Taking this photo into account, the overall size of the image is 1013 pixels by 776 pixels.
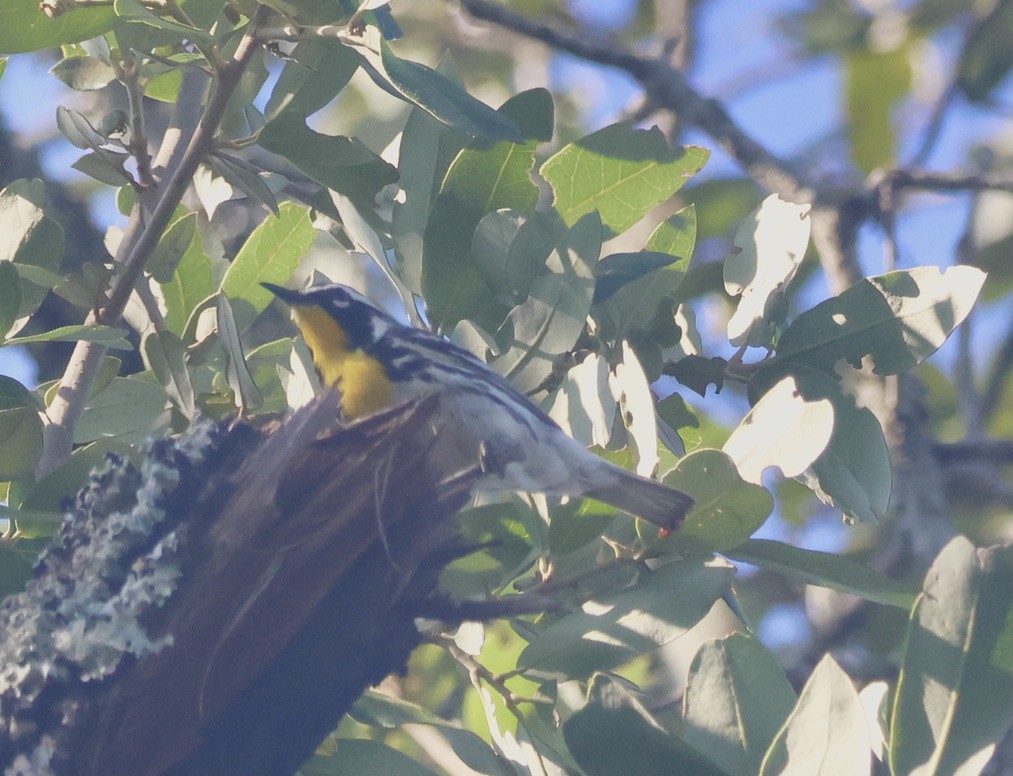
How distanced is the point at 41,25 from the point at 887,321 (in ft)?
4.36

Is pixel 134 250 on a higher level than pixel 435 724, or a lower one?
higher

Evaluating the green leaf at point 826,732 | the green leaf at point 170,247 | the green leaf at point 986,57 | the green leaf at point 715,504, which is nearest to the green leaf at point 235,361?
the green leaf at point 170,247

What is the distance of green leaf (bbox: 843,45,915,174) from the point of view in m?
5.50

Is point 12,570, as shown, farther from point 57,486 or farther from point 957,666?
point 957,666

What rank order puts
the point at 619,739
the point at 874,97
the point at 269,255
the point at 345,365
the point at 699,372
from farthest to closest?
the point at 874,97 < the point at 345,365 < the point at 269,255 < the point at 699,372 < the point at 619,739

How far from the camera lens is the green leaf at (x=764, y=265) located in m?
1.97

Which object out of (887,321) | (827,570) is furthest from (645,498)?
(887,321)

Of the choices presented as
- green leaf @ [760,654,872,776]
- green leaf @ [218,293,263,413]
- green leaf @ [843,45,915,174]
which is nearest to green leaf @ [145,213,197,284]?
green leaf @ [218,293,263,413]

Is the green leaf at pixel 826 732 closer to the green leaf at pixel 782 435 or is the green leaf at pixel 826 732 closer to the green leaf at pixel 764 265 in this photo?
the green leaf at pixel 782 435

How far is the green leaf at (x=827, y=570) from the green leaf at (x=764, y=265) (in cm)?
40

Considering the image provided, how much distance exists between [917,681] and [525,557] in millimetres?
590

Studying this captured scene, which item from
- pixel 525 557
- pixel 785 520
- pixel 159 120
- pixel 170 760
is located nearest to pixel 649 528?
pixel 525 557

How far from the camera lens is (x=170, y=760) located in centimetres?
153

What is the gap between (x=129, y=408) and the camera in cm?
215
